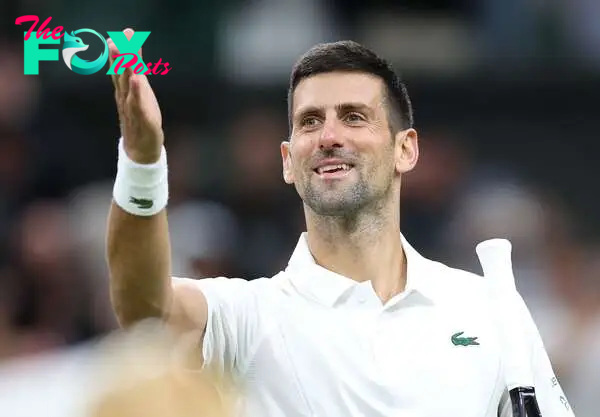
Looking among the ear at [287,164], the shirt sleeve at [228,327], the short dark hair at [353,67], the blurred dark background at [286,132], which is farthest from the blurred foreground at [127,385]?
the blurred dark background at [286,132]

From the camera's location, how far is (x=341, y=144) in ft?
12.2

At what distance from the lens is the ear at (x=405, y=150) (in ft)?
13.0

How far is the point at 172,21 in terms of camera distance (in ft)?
24.8

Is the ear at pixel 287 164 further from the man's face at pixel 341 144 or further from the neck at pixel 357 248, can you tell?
the neck at pixel 357 248

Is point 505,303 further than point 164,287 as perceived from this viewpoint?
Yes

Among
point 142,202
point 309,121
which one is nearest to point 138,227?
point 142,202

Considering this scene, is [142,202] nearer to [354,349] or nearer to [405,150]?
[354,349]

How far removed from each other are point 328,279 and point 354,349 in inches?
10.6

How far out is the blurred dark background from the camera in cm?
640

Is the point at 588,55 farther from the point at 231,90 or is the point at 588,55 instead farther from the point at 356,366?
the point at 356,366

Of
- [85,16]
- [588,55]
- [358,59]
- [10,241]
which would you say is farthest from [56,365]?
[588,55]

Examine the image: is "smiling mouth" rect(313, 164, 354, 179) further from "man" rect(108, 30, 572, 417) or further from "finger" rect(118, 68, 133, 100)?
"finger" rect(118, 68, 133, 100)

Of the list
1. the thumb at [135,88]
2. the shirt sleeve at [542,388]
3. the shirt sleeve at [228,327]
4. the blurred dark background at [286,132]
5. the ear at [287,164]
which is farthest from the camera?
the blurred dark background at [286,132]

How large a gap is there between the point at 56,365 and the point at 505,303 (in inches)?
56.5
